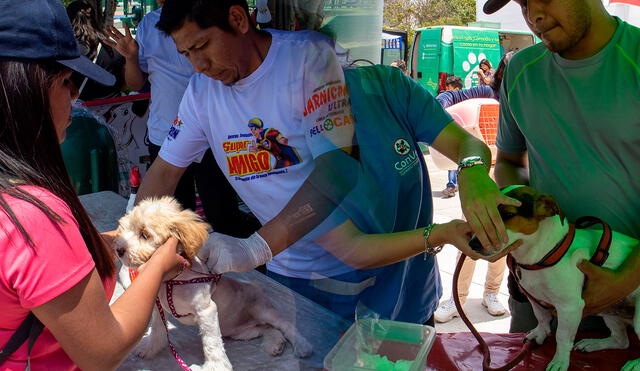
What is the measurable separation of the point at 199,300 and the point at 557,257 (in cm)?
88

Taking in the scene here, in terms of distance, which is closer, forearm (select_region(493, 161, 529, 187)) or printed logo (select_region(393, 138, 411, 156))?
printed logo (select_region(393, 138, 411, 156))

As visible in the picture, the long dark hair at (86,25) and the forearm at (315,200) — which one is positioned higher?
the long dark hair at (86,25)

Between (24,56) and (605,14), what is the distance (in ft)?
4.55

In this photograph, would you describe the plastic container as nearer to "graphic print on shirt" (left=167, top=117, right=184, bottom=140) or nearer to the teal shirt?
the teal shirt

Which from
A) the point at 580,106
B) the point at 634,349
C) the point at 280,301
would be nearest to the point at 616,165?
the point at 580,106

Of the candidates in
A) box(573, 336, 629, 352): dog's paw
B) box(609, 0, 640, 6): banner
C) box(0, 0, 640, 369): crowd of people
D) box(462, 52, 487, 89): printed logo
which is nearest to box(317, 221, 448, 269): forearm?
box(0, 0, 640, 369): crowd of people

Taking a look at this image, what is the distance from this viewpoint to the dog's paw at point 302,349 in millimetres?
1367

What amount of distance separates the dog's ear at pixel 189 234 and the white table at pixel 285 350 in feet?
0.72

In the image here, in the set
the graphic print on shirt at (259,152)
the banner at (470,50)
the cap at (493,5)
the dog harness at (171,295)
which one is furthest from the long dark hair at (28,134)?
the banner at (470,50)

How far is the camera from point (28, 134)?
93cm

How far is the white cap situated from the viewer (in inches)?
63.8

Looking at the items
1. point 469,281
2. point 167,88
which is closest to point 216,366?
point 167,88

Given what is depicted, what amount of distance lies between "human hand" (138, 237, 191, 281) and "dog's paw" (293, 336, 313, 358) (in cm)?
36

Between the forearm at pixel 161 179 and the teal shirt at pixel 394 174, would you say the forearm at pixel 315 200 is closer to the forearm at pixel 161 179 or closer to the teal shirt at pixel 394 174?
the teal shirt at pixel 394 174
